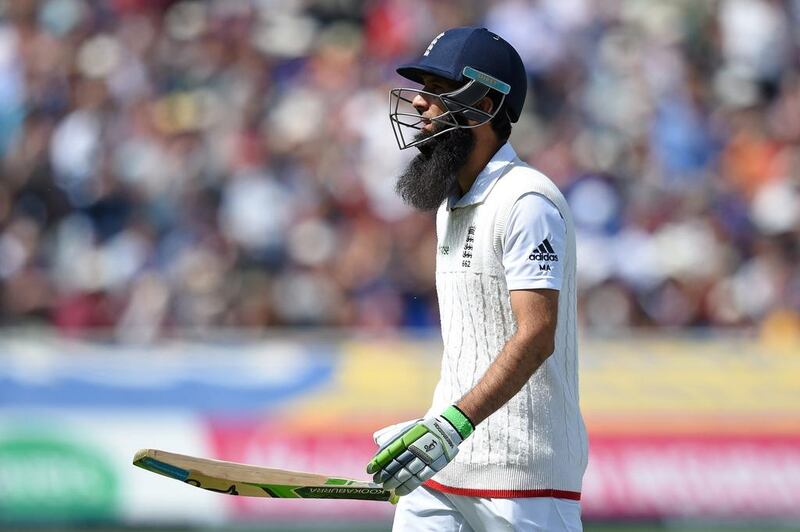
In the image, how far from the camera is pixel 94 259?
11289mm

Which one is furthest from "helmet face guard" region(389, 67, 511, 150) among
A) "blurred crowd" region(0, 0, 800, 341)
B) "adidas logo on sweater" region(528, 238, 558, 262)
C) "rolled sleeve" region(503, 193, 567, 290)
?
"blurred crowd" region(0, 0, 800, 341)

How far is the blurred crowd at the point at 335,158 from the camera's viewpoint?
11.0m

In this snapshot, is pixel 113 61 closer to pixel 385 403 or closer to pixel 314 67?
pixel 314 67

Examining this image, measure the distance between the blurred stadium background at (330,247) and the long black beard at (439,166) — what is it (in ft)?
16.6

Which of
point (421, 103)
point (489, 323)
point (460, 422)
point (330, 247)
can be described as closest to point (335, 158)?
point (330, 247)

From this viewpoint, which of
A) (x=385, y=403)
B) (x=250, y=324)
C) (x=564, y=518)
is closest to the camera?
A: (x=564, y=518)

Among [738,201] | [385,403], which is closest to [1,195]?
[385,403]

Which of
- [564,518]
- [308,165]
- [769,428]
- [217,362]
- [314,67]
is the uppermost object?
[314,67]

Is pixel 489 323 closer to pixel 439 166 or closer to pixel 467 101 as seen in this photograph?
pixel 439 166

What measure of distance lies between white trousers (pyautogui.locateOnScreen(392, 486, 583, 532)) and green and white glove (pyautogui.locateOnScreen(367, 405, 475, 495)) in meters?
0.31

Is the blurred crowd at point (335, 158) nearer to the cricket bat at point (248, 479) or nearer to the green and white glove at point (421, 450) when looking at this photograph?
the cricket bat at point (248, 479)

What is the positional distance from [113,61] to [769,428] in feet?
23.4

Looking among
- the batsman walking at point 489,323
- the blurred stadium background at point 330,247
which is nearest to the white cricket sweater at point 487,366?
the batsman walking at point 489,323

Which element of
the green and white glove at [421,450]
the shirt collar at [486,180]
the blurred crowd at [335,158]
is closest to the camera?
the green and white glove at [421,450]
